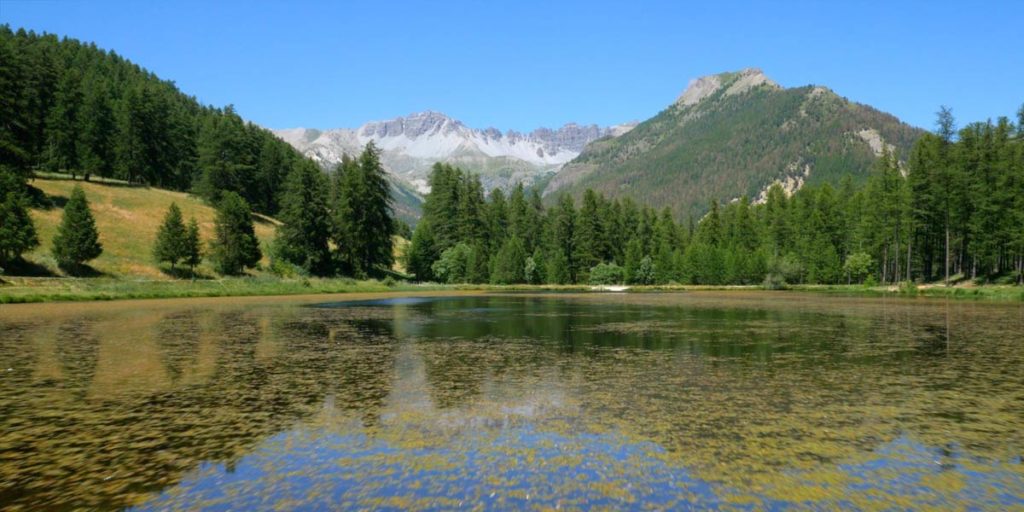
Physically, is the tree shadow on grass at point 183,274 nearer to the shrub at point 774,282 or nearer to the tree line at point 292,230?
the tree line at point 292,230

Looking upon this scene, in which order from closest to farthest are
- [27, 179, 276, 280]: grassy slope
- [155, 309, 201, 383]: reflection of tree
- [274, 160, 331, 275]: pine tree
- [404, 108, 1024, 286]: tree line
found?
[155, 309, 201, 383]: reflection of tree → [27, 179, 276, 280]: grassy slope → [404, 108, 1024, 286]: tree line → [274, 160, 331, 275]: pine tree

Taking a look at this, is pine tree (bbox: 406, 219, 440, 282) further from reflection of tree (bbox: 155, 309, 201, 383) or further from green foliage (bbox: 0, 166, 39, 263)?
reflection of tree (bbox: 155, 309, 201, 383)

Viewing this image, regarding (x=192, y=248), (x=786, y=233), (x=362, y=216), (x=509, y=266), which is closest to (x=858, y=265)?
(x=786, y=233)

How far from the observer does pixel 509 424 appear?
40.1ft

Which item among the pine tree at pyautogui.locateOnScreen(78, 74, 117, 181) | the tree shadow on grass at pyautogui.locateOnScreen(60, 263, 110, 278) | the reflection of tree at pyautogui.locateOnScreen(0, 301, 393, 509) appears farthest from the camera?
the pine tree at pyautogui.locateOnScreen(78, 74, 117, 181)

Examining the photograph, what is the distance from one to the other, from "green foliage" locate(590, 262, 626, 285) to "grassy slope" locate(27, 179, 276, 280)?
6195 cm

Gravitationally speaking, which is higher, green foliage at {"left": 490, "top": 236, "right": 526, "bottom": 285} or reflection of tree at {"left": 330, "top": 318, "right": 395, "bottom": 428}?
green foliage at {"left": 490, "top": 236, "right": 526, "bottom": 285}

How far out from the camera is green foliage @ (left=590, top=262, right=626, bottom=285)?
117 metres

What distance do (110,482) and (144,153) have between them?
396 ft

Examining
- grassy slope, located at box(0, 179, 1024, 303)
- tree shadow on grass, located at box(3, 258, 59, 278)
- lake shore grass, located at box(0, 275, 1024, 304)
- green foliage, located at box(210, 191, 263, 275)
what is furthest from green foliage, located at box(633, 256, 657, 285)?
tree shadow on grass, located at box(3, 258, 59, 278)

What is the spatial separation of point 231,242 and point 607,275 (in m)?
69.4

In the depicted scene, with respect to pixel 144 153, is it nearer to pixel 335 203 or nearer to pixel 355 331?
pixel 335 203

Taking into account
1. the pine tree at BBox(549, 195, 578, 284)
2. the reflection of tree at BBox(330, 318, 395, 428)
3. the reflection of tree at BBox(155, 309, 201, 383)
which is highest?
the pine tree at BBox(549, 195, 578, 284)

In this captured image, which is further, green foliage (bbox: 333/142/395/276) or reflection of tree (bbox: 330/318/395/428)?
green foliage (bbox: 333/142/395/276)
